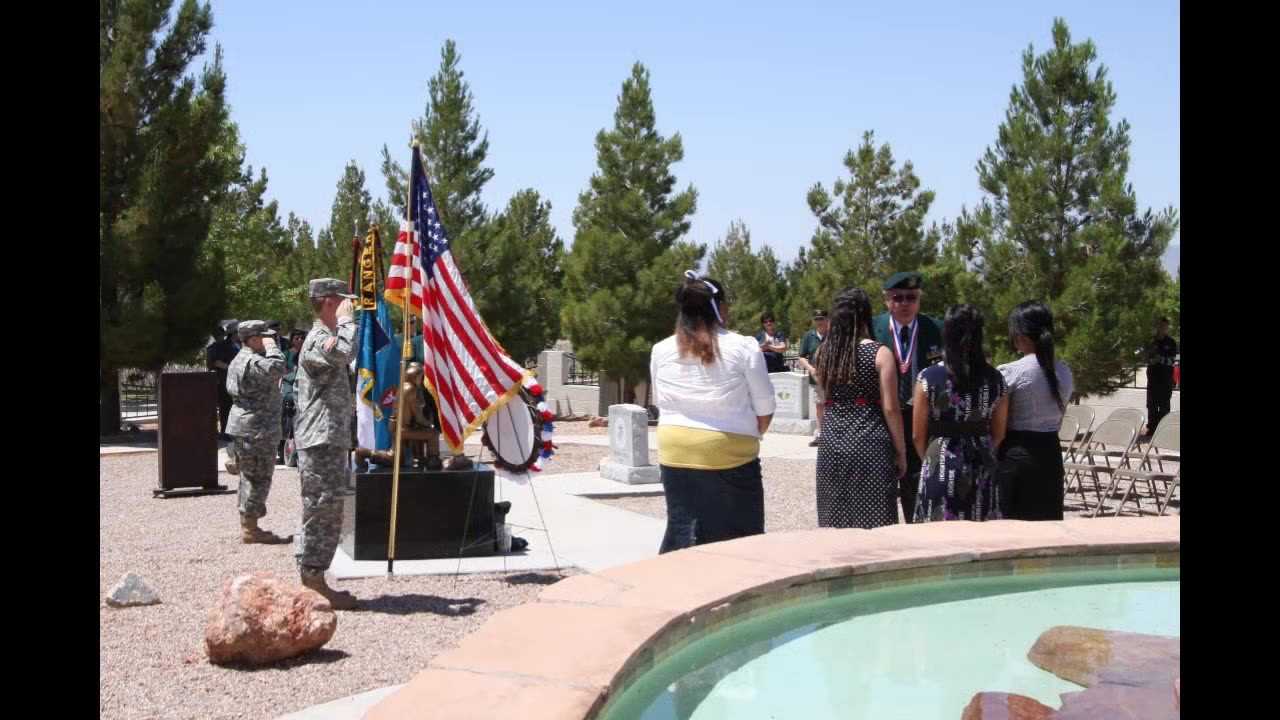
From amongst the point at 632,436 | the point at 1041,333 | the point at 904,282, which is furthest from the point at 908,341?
the point at 632,436

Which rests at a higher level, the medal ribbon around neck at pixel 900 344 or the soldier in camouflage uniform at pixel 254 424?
the medal ribbon around neck at pixel 900 344

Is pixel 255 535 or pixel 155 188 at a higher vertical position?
pixel 155 188

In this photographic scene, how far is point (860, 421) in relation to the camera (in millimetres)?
5586

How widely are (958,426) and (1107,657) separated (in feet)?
7.70

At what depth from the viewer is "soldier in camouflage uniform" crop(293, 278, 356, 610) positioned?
20.5 feet

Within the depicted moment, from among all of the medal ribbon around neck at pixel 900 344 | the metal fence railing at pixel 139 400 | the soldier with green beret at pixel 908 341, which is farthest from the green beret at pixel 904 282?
the metal fence railing at pixel 139 400

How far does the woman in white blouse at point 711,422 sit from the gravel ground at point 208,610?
1.32 metres

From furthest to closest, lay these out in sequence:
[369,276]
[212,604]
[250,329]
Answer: [250,329]
[369,276]
[212,604]

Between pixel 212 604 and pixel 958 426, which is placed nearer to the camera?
pixel 958 426

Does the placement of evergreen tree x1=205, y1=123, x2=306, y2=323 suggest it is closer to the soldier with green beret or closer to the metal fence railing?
the metal fence railing

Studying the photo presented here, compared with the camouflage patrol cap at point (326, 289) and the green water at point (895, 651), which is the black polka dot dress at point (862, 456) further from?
the camouflage patrol cap at point (326, 289)

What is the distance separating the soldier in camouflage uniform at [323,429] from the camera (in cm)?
625

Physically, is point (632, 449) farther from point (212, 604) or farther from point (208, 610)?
point (208, 610)
